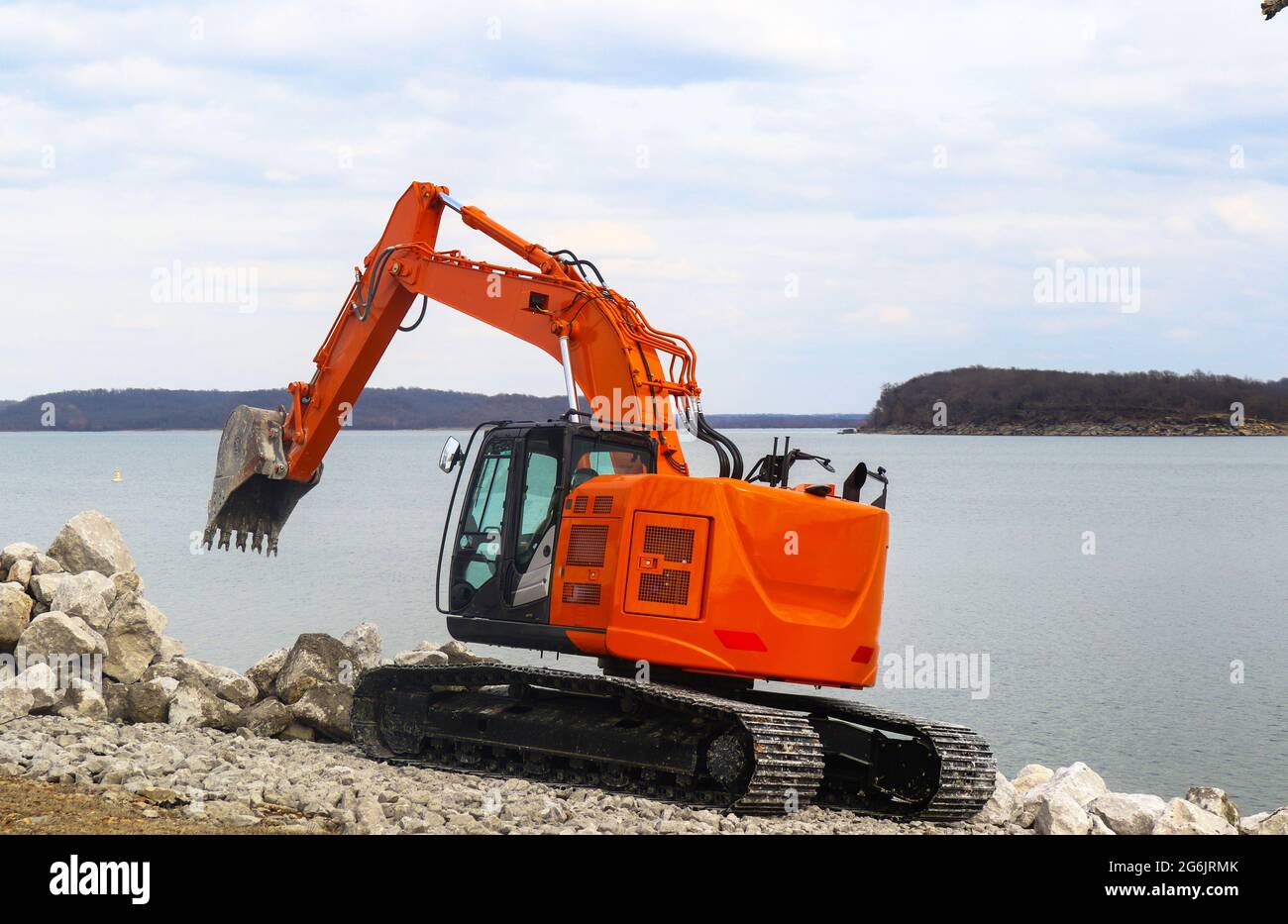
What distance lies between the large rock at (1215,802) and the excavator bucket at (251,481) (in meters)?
8.06

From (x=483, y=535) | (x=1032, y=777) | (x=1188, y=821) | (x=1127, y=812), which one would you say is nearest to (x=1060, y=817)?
(x=1127, y=812)

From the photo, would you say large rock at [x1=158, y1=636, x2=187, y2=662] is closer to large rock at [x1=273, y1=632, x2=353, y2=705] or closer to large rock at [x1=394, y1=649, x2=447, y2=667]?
large rock at [x1=273, y1=632, x2=353, y2=705]

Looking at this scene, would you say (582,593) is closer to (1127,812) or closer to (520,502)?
(520,502)

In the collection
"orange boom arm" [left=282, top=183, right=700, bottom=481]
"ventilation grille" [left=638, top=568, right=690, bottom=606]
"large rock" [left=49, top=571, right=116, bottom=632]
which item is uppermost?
"orange boom arm" [left=282, top=183, right=700, bottom=481]

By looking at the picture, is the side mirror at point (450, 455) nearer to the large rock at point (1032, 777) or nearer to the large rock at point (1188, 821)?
the large rock at point (1188, 821)

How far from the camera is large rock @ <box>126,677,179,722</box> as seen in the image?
37.2ft

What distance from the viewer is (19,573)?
558 inches

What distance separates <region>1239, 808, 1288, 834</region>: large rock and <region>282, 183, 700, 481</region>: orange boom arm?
522 cm

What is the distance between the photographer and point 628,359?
9.95 m

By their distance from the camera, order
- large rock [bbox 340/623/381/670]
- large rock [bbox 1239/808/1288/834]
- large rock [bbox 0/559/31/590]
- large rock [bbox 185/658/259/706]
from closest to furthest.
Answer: large rock [bbox 1239/808/1288/834] < large rock [bbox 185/658/259/706] < large rock [bbox 340/623/381/670] < large rock [bbox 0/559/31/590]

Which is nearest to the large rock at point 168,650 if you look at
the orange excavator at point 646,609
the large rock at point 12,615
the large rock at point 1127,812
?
the large rock at point 12,615

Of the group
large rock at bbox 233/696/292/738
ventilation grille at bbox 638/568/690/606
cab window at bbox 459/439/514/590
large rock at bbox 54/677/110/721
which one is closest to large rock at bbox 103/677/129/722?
large rock at bbox 54/677/110/721

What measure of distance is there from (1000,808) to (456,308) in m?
5.86

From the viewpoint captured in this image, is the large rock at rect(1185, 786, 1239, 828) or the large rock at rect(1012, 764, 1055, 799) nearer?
the large rock at rect(1185, 786, 1239, 828)
